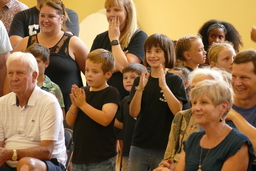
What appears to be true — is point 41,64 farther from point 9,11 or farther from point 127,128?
point 9,11

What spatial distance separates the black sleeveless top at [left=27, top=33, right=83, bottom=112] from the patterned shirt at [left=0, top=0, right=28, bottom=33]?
3.45ft

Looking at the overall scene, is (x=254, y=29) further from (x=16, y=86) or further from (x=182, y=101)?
(x=16, y=86)

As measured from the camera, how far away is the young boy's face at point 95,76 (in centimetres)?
324

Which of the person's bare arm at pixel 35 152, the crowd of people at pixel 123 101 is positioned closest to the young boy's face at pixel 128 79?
the crowd of people at pixel 123 101

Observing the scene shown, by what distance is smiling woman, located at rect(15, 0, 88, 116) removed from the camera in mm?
3855

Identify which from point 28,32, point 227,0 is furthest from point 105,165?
point 227,0

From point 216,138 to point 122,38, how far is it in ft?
5.66

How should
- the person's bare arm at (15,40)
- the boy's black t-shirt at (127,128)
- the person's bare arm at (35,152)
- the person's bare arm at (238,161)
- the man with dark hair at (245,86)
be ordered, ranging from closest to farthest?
the person's bare arm at (238,161) → the man with dark hair at (245,86) → the person's bare arm at (35,152) → the boy's black t-shirt at (127,128) → the person's bare arm at (15,40)

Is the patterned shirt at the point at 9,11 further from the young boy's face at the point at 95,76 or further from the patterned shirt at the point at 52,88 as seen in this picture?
the young boy's face at the point at 95,76

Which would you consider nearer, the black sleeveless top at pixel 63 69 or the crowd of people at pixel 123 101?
the crowd of people at pixel 123 101

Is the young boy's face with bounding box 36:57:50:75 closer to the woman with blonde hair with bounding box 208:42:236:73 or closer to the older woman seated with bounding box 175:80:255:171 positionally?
the woman with blonde hair with bounding box 208:42:236:73

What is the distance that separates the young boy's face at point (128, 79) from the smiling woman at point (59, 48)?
0.49 meters

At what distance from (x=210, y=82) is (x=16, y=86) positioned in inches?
50.7

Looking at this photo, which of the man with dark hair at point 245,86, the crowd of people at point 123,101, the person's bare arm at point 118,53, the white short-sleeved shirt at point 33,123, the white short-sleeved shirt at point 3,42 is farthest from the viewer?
the white short-sleeved shirt at point 3,42
